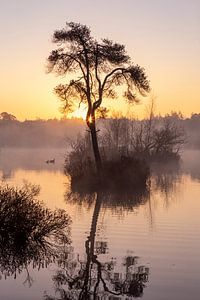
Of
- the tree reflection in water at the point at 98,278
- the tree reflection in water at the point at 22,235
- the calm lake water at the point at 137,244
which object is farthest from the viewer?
the tree reflection in water at the point at 22,235

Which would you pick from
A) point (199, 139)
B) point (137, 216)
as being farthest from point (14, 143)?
point (137, 216)

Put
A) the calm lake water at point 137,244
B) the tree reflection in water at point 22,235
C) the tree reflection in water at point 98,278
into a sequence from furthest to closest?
the tree reflection in water at point 22,235
the calm lake water at point 137,244
the tree reflection in water at point 98,278

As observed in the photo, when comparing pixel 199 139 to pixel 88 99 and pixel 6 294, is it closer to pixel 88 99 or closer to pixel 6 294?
pixel 88 99

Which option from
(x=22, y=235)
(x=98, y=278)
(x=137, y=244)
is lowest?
(x=137, y=244)

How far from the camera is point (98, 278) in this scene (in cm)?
1070

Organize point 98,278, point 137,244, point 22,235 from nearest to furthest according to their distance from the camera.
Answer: point 98,278, point 22,235, point 137,244

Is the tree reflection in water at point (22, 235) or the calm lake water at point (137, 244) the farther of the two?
the tree reflection in water at point (22, 235)

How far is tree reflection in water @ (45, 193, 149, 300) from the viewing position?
9.66 meters

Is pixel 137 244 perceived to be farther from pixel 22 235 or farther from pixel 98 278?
pixel 98 278

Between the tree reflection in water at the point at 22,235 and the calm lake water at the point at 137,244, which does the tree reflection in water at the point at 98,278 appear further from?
the tree reflection in water at the point at 22,235

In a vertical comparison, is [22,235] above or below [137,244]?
above

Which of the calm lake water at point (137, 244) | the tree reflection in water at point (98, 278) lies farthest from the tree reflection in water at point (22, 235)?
the tree reflection in water at point (98, 278)

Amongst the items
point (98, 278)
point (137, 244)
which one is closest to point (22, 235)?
point (98, 278)

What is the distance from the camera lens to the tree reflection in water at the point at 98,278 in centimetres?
966
